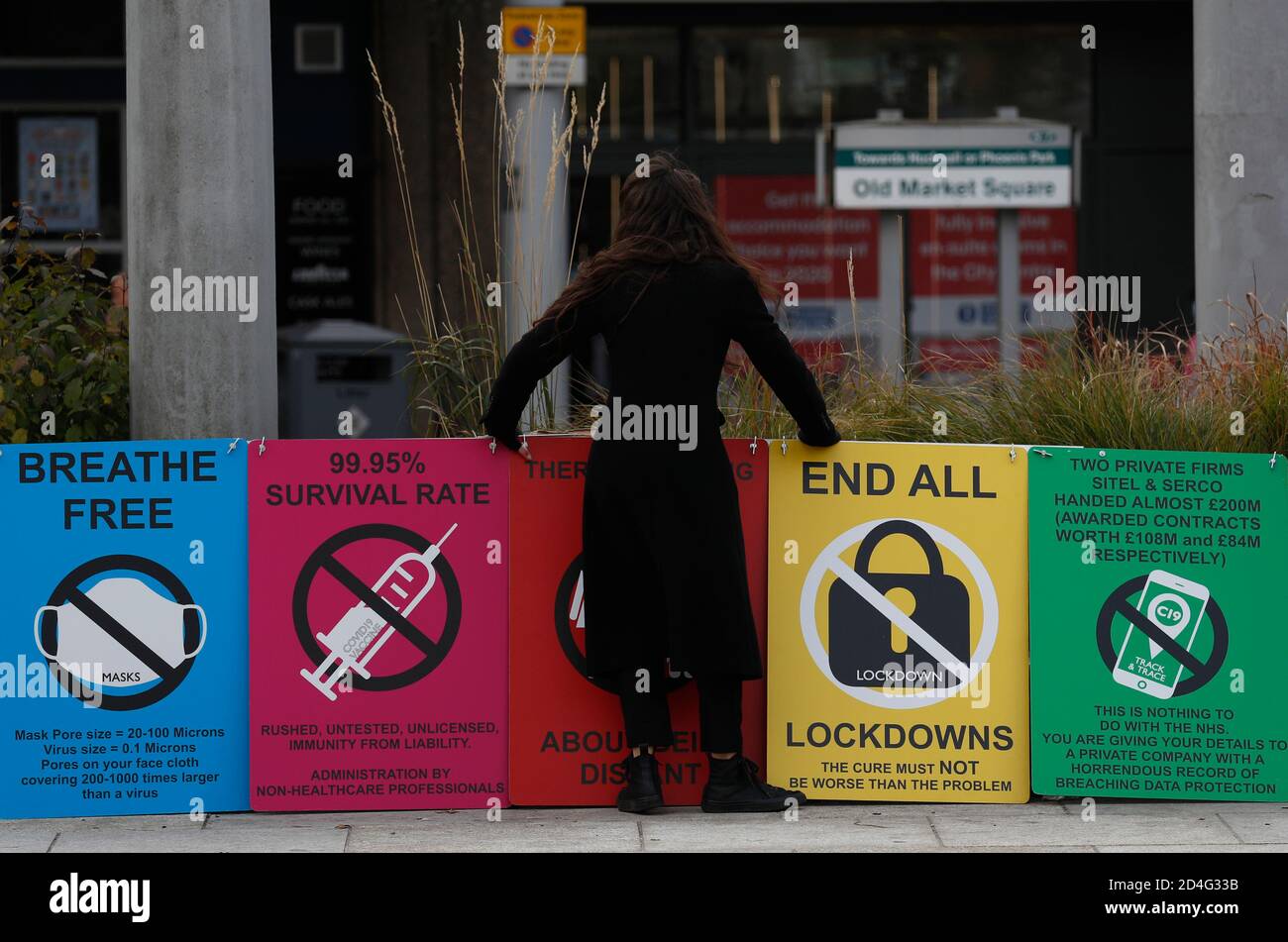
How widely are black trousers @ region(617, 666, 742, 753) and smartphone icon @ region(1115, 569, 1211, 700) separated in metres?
1.27

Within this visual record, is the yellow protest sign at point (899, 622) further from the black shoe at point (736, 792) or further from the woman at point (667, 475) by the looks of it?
the woman at point (667, 475)

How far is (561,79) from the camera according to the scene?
9641 millimetres

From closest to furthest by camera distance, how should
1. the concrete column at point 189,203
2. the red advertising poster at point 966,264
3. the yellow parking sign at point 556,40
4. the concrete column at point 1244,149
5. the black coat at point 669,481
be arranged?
the black coat at point 669,481 < the concrete column at point 189,203 < the concrete column at point 1244,149 < the yellow parking sign at point 556,40 < the red advertising poster at point 966,264

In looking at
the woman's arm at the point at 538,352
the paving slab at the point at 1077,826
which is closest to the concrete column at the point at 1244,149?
the paving slab at the point at 1077,826

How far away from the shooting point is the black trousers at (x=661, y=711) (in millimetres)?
5703

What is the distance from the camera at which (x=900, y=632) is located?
5.87m

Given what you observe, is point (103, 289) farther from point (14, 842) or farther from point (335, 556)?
point (14, 842)

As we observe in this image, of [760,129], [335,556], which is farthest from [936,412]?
[760,129]

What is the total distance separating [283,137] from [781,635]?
1000cm

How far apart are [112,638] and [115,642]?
0.02 m

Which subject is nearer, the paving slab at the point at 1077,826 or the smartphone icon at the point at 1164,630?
the paving slab at the point at 1077,826

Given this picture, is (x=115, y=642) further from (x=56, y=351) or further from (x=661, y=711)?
(x=661, y=711)

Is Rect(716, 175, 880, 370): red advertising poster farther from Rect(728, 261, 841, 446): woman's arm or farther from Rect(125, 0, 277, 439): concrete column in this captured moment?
Rect(728, 261, 841, 446): woman's arm

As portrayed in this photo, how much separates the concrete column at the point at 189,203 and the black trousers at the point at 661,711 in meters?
1.81
